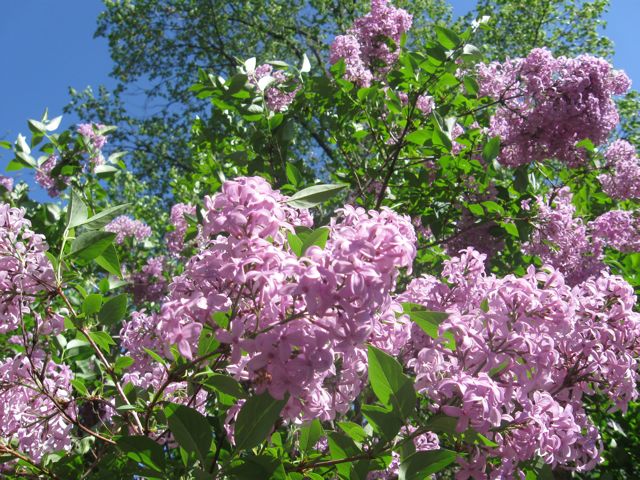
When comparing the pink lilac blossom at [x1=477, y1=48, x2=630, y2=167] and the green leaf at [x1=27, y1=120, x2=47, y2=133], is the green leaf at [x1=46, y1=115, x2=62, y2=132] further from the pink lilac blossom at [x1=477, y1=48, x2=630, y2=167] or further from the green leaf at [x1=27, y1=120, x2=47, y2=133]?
the pink lilac blossom at [x1=477, y1=48, x2=630, y2=167]

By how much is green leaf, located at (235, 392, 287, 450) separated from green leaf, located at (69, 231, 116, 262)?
1.97ft

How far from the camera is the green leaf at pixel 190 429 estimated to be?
48.1 inches

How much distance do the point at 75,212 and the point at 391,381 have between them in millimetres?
948

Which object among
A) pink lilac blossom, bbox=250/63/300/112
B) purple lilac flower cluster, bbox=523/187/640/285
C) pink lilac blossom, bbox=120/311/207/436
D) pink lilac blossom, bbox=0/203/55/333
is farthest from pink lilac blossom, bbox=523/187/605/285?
pink lilac blossom, bbox=0/203/55/333

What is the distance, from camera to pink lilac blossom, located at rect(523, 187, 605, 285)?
4.14 meters

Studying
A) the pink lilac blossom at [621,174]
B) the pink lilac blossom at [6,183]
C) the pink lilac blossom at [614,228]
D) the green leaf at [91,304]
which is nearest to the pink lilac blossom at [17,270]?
the green leaf at [91,304]

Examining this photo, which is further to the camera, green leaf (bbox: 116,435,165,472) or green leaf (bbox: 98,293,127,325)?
green leaf (bbox: 98,293,127,325)

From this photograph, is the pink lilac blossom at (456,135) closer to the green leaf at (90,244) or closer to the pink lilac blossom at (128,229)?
the green leaf at (90,244)

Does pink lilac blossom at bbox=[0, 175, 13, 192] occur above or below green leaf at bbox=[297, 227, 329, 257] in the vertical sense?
above

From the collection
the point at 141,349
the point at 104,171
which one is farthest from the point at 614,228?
Result: the point at 104,171

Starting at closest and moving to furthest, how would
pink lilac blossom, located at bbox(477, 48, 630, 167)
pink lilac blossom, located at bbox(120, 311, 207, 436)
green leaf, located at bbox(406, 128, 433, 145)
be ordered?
1. pink lilac blossom, located at bbox(120, 311, 207, 436)
2. green leaf, located at bbox(406, 128, 433, 145)
3. pink lilac blossom, located at bbox(477, 48, 630, 167)

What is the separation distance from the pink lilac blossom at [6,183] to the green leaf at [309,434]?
10.6 feet

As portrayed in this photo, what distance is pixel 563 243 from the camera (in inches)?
167

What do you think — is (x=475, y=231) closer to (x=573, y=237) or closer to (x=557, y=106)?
(x=573, y=237)
